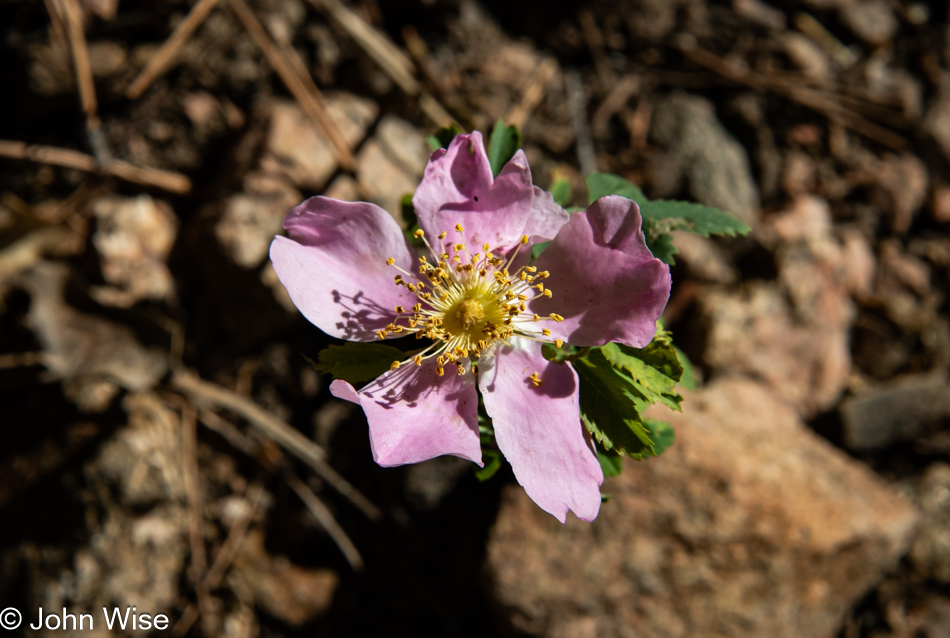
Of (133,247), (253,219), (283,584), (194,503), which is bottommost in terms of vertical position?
(283,584)

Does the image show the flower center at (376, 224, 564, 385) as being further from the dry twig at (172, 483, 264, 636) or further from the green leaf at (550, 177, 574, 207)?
the dry twig at (172, 483, 264, 636)

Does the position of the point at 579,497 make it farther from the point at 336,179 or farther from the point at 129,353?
the point at 129,353

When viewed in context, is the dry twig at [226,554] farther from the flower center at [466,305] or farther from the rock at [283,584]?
the flower center at [466,305]

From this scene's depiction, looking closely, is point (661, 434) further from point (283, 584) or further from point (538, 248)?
point (283, 584)

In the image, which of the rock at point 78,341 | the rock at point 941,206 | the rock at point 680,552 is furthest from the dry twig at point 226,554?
the rock at point 941,206

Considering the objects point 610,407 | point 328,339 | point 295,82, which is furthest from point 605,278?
point 295,82

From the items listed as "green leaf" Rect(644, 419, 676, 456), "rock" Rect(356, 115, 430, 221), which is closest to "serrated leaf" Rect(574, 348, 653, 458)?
"green leaf" Rect(644, 419, 676, 456)

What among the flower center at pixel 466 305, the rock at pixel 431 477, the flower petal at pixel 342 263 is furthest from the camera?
the rock at pixel 431 477
